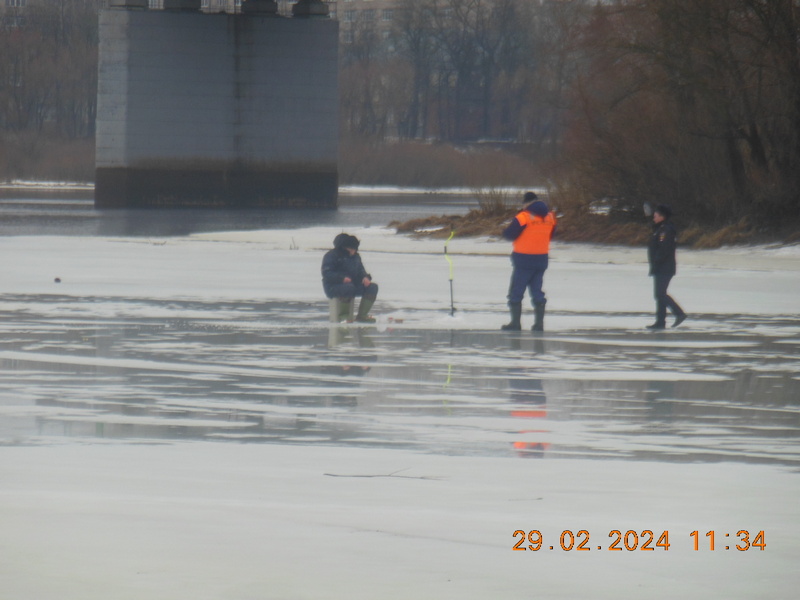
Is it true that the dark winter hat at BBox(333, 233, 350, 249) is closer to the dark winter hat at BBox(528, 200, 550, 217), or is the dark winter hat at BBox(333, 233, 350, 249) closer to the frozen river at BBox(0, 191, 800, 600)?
the frozen river at BBox(0, 191, 800, 600)

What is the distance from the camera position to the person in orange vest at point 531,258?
16672 millimetres

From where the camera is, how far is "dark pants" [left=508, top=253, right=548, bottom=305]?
16.8 metres

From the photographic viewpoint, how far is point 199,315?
1811 centimetres

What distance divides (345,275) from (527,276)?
1983 mm

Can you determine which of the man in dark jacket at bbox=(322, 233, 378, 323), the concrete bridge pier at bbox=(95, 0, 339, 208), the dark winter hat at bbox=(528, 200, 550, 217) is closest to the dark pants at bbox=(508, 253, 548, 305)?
the dark winter hat at bbox=(528, 200, 550, 217)

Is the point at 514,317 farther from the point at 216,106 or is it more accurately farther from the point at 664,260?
the point at 216,106

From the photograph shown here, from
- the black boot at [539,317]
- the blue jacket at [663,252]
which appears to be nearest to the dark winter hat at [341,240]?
the black boot at [539,317]

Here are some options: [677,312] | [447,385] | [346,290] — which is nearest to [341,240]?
[346,290]

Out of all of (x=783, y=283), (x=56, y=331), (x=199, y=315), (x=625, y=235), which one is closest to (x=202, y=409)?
(x=56, y=331)

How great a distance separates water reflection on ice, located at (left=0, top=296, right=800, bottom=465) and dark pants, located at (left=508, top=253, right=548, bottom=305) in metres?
0.53

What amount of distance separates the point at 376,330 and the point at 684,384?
5074 mm

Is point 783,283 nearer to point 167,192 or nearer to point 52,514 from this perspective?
point 52,514

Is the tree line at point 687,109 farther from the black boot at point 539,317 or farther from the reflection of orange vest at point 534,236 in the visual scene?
the black boot at point 539,317

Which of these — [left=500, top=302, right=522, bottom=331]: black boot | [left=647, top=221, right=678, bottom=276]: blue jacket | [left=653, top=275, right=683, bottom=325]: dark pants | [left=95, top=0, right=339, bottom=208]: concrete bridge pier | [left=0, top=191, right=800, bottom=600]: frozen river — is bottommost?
[left=0, top=191, right=800, bottom=600]: frozen river
